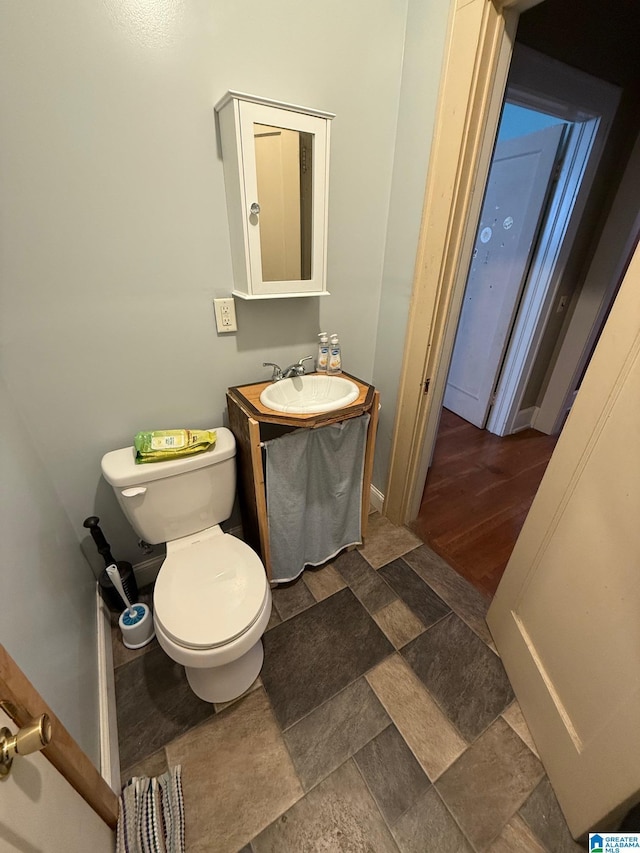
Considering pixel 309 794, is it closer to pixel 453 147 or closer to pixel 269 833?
pixel 269 833

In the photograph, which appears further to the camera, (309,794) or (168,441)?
(168,441)

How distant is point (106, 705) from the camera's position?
106 centimetres

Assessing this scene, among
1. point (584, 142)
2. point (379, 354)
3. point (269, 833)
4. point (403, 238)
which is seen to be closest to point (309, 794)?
point (269, 833)

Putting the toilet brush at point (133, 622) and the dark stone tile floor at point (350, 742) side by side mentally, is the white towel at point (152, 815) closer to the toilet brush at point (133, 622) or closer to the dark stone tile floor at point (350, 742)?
the dark stone tile floor at point (350, 742)

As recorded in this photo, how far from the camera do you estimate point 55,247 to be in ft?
3.19

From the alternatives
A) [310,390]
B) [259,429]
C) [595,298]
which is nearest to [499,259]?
[595,298]

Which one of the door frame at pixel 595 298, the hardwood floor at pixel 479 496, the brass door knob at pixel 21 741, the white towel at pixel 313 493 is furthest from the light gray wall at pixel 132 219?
the door frame at pixel 595 298

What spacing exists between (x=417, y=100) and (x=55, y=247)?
1287 mm

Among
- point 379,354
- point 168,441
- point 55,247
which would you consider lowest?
point 168,441

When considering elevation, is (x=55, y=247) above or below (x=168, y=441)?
above

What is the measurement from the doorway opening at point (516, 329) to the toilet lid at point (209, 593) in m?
1.03

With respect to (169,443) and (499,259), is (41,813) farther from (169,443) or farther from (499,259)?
(499,259)

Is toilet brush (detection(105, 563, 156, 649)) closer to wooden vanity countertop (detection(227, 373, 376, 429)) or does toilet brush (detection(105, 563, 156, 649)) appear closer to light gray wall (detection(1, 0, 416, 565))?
light gray wall (detection(1, 0, 416, 565))

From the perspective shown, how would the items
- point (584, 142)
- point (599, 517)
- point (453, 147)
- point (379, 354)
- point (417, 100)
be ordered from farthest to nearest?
1. point (584, 142)
2. point (379, 354)
3. point (417, 100)
4. point (453, 147)
5. point (599, 517)
